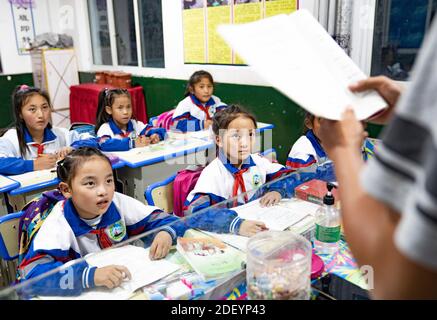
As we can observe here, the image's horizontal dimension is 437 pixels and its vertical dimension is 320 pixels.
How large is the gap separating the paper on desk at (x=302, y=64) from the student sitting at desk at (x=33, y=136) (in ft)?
7.38

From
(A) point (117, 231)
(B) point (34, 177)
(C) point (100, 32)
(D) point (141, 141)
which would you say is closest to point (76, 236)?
(A) point (117, 231)

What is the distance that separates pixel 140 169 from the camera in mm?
2793

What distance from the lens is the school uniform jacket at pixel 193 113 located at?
389 centimetres

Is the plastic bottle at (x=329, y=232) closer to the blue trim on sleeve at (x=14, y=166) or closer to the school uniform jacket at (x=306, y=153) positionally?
the school uniform jacket at (x=306, y=153)

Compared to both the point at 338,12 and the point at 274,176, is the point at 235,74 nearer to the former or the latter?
the point at 338,12

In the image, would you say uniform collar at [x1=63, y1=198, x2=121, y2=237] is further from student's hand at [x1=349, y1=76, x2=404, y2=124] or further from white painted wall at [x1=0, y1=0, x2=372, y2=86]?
white painted wall at [x1=0, y1=0, x2=372, y2=86]

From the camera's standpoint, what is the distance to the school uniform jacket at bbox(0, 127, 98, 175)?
97.9 inches

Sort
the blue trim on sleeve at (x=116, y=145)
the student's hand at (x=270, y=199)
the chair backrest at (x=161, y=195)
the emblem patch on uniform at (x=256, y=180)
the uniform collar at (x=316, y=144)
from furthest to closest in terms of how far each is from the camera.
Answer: the blue trim on sleeve at (x=116, y=145), the uniform collar at (x=316, y=144), the emblem patch on uniform at (x=256, y=180), the chair backrest at (x=161, y=195), the student's hand at (x=270, y=199)

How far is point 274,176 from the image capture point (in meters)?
2.13

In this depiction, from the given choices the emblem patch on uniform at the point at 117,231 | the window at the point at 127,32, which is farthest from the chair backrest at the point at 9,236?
the window at the point at 127,32

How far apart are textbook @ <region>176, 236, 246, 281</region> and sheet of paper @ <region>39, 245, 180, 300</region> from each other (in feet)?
0.23

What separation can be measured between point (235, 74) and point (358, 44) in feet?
4.67

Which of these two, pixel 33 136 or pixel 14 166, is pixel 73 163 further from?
pixel 33 136

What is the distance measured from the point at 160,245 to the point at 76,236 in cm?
37
